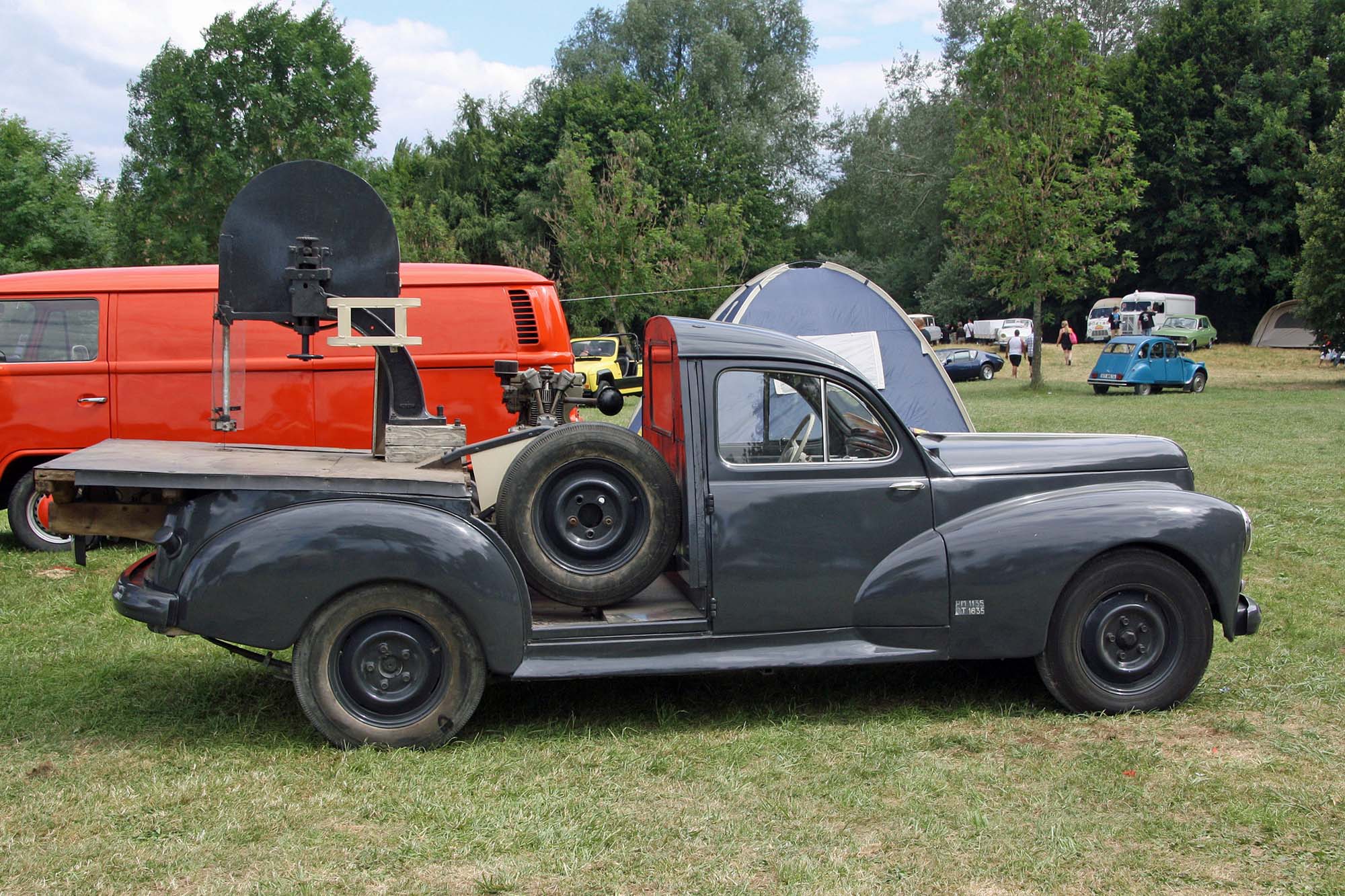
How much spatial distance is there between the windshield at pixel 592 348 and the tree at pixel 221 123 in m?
7.84

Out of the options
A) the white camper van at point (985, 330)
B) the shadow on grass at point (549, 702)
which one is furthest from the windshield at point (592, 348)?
the white camper van at point (985, 330)

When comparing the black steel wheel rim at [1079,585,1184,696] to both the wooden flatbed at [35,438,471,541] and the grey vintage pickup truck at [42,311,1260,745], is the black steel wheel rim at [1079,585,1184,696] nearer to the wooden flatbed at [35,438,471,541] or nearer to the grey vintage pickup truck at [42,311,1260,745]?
the grey vintage pickup truck at [42,311,1260,745]

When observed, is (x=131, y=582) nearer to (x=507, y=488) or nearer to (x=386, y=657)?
(x=386, y=657)

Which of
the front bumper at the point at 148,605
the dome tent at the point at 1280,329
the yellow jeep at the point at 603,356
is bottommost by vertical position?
the front bumper at the point at 148,605

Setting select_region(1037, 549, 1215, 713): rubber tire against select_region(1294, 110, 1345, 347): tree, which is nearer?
A: select_region(1037, 549, 1215, 713): rubber tire

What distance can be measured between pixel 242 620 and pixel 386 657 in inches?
24.8

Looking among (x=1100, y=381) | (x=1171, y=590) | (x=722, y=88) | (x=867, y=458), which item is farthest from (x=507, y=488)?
(x=722, y=88)

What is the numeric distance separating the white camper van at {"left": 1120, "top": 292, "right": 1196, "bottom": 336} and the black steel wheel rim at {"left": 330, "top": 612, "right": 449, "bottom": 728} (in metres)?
46.5

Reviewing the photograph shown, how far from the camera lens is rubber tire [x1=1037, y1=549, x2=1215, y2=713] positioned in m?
5.18

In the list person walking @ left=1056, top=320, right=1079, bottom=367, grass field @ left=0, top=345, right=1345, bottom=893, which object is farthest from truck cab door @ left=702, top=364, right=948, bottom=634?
person walking @ left=1056, top=320, right=1079, bottom=367

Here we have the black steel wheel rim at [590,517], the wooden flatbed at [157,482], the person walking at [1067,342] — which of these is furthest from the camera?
the person walking at [1067,342]

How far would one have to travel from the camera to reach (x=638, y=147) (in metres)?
41.1

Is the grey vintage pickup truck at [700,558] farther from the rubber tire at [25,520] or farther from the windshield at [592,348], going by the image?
the windshield at [592,348]

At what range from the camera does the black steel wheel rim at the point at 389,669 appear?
485 centimetres
